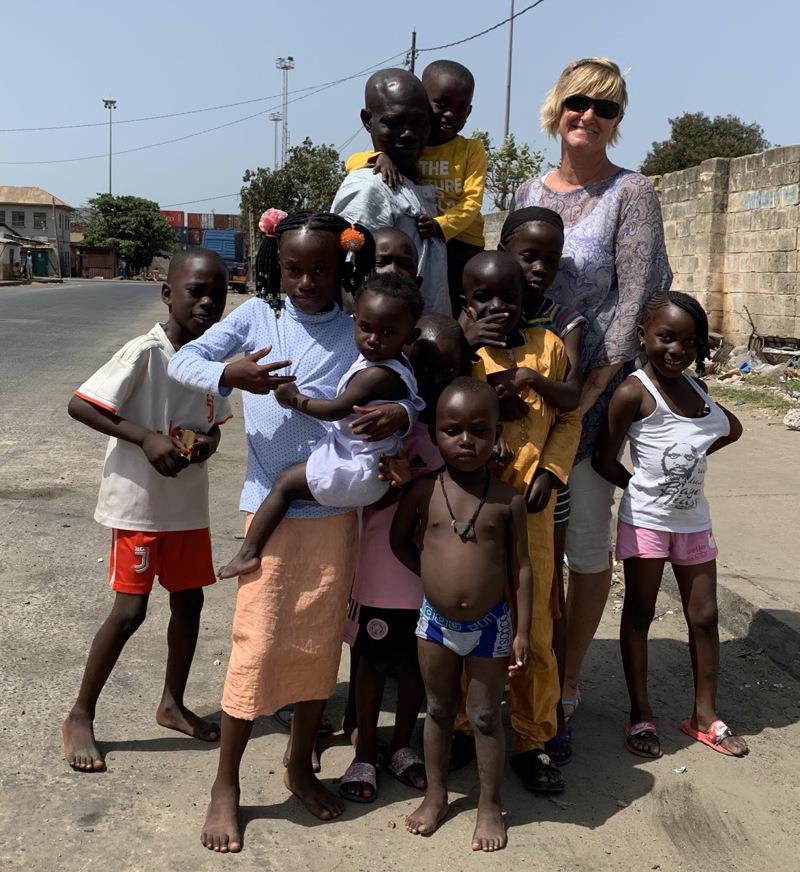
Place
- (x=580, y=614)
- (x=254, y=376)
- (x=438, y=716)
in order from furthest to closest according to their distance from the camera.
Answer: (x=580, y=614), (x=438, y=716), (x=254, y=376)

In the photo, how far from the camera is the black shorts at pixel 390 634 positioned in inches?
114

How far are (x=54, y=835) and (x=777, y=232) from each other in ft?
35.7

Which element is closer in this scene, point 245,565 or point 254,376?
point 254,376

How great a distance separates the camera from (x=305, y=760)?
279 cm

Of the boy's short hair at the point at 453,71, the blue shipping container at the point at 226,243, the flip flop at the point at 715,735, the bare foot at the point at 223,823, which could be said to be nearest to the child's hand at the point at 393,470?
the bare foot at the point at 223,823

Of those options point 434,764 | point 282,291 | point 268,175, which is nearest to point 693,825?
point 434,764

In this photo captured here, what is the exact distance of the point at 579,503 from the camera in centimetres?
337

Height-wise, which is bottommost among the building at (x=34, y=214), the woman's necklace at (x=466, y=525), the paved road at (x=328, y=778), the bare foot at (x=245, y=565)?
the paved road at (x=328, y=778)

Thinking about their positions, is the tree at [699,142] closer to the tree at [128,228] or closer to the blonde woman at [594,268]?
the blonde woman at [594,268]

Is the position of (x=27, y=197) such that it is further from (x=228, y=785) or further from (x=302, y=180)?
(x=228, y=785)

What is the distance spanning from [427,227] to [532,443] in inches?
35.0

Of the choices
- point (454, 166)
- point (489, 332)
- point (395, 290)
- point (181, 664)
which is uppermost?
point (454, 166)

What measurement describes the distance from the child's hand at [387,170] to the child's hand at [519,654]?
1.54 metres

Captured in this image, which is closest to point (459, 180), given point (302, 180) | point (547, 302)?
point (547, 302)
